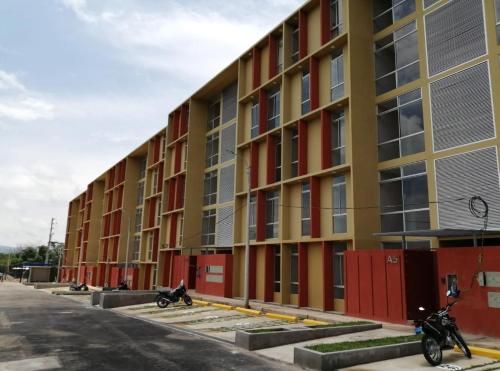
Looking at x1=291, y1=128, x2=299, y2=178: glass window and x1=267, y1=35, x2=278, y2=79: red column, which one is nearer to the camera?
x1=291, y1=128, x2=299, y2=178: glass window

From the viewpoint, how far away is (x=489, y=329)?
14.2m

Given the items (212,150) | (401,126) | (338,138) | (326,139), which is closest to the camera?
(401,126)

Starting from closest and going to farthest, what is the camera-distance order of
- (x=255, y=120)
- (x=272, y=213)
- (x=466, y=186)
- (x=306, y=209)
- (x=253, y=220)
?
(x=466, y=186), (x=306, y=209), (x=272, y=213), (x=253, y=220), (x=255, y=120)

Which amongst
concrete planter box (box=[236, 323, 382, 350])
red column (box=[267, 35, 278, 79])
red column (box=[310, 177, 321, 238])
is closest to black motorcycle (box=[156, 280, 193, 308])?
red column (box=[310, 177, 321, 238])

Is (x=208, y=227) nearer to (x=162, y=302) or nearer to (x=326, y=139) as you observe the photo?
(x=162, y=302)

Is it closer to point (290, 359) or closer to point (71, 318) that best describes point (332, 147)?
point (290, 359)

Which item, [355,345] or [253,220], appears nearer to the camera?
[355,345]

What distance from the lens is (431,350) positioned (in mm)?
11070

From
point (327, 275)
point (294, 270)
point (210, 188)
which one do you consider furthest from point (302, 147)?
point (210, 188)

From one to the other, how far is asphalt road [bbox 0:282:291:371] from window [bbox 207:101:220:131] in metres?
22.6

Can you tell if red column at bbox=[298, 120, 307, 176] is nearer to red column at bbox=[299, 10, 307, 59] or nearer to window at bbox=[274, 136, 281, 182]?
window at bbox=[274, 136, 281, 182]

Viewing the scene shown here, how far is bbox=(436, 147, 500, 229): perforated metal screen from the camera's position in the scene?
16906 mm

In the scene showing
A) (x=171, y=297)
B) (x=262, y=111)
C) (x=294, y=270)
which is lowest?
(x=171, y=297)

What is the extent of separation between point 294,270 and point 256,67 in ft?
49.3
